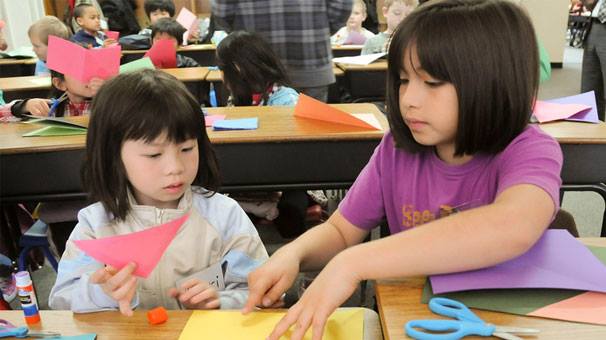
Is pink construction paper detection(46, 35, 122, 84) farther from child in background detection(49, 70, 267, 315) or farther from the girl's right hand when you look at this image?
the girl's right hand

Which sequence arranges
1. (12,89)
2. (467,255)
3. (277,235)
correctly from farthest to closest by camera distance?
(12,89), (277,235), (467,255)

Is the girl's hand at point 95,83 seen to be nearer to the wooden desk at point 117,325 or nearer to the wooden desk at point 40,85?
the wooden desk at point 40,85

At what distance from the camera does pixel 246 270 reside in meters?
1.09

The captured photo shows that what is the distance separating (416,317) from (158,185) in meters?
0.62

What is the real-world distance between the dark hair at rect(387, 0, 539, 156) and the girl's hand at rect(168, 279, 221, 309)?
1.71ft

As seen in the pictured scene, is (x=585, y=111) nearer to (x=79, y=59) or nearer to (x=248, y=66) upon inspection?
(x=248, y=66)

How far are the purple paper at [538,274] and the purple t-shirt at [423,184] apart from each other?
0.17m

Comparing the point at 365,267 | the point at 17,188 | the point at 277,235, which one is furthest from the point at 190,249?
the point at 277,235

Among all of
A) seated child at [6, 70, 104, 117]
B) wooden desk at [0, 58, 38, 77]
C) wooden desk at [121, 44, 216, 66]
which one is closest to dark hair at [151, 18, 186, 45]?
wooden desk at [121, 44, 216, 66]

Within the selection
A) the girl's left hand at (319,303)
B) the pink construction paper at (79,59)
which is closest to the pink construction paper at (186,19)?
the pink construction paper at (79,59)

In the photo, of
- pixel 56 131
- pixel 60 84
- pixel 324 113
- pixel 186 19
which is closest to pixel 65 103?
pixel 60 84

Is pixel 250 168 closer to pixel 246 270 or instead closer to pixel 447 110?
pixel 246 270

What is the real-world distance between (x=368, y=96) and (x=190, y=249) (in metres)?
2.53

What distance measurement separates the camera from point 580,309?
24.7 inches
